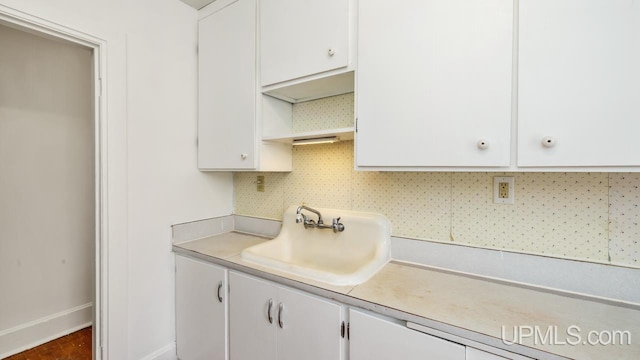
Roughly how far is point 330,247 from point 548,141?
1.17m

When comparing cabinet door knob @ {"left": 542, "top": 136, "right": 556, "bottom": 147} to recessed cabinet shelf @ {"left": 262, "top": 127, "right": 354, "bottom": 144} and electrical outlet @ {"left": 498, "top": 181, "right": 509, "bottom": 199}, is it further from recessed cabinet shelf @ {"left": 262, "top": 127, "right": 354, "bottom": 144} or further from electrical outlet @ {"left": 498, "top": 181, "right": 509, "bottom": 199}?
recessed cabinet shelf @ {"left": 262, "top": 127, "right": 354, "bottom": 144}

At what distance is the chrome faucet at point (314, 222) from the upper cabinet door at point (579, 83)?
95cm

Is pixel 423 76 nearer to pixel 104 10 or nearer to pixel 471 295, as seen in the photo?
pixel 471 295

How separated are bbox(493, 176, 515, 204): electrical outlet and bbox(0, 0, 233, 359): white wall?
186 cm

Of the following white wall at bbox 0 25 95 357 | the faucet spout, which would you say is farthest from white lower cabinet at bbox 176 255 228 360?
white wall at bbox 0 25 95 357

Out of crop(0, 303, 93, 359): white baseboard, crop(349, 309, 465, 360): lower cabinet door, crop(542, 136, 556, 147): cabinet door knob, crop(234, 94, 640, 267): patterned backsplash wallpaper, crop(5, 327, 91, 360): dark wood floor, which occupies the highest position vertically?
crop(542, 136, 556, 147): cabinet door knob

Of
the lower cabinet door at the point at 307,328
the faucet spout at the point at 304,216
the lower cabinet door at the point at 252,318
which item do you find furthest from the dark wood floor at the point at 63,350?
the faucet spout at the point at 304,216

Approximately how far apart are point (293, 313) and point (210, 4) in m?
2.00

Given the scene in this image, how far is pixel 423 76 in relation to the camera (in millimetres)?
1121

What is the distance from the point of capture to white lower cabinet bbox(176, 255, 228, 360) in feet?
5.08

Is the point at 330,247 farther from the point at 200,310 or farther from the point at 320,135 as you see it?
the point at 200,310

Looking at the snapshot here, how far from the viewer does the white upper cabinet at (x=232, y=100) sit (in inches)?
64.4

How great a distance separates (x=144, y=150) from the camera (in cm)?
167

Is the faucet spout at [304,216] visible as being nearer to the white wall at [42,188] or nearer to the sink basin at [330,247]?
the sink basin at [330,247]
